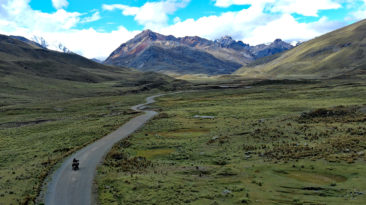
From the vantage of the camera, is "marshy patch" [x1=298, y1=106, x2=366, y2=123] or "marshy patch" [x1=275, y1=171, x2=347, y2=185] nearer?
"marshy patch" [x1=275, y1=171, x2=347, y2=185]

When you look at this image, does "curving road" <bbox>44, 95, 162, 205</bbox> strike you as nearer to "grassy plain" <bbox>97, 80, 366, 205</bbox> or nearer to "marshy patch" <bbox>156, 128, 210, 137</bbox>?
"grassy plain" <bbox>97, 80, 366, 205</bbox>

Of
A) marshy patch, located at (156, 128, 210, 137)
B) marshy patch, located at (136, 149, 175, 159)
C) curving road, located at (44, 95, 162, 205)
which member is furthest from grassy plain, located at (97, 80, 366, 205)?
marshy patch, located at (156, 128, 210, 137)

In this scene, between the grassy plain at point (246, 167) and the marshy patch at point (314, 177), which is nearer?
the grassy plain at point (246, 167)

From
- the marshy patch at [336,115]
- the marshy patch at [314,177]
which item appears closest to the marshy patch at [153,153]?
the marshy patch at [314,177]

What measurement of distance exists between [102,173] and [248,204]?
17.1m

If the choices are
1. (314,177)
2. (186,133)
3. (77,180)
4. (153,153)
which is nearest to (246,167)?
(314,177)

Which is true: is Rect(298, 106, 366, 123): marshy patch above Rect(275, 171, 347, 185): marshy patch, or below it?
above

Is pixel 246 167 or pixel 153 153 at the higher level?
pixel 246 167

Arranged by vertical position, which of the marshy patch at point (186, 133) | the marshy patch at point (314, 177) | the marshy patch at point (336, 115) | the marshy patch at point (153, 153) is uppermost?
the marshy patch at point (336, 115)

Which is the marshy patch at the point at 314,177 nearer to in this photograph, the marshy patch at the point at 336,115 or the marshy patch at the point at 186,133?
the marshy patch at the point at 186,133

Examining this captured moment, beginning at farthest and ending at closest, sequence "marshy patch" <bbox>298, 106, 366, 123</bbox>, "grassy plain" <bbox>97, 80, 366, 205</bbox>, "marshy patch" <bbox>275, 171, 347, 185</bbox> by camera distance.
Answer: "marshy patch" <bbox>298, 106, 366, 123</bbox> → "marshy patch" <bbox>275, 171, 347, 185</bbox> → "grassy plain" <bbox>97, 80, 366, 205</bbox>

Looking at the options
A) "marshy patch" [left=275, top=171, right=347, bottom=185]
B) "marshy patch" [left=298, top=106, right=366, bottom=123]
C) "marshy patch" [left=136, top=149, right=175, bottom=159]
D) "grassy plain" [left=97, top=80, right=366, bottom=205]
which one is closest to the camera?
"grassy plain" [left=97, top=80, right=366, bottom=205]

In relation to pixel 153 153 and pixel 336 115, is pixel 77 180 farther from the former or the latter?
pixel 336 115

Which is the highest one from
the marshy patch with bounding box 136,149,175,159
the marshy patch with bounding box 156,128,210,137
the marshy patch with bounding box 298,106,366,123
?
the marshy patch with bounding box 298,106,366,123
